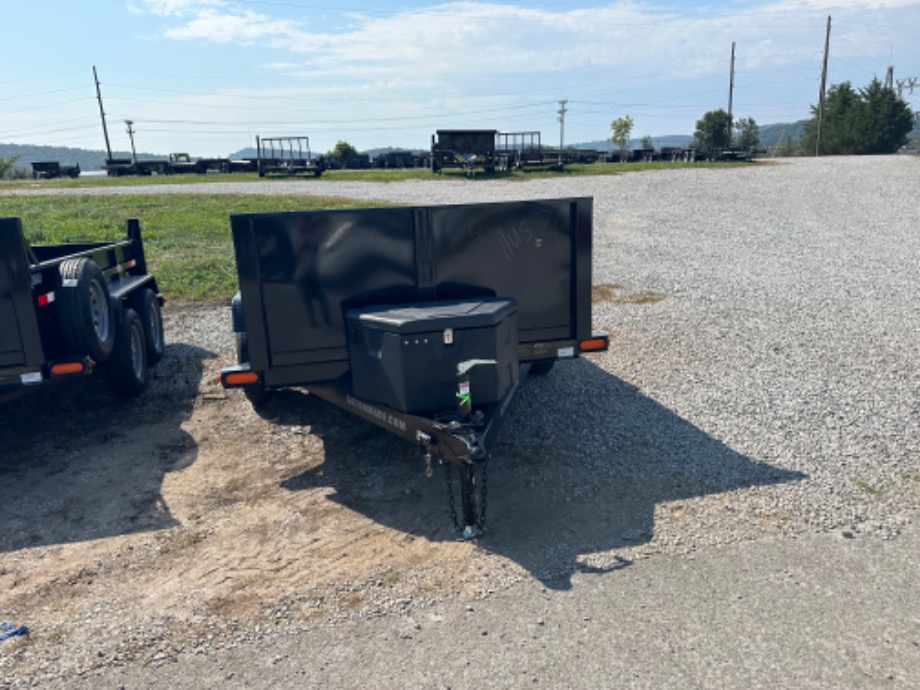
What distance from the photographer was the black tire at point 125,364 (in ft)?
21.3

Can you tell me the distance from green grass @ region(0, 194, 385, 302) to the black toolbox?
6.69m

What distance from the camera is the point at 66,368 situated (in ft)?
17.5

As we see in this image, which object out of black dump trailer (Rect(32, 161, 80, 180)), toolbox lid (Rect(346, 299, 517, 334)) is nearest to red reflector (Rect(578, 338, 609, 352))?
toolbox lid (Rect(346, 299, 517, 334))

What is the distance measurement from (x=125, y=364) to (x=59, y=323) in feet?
3.44

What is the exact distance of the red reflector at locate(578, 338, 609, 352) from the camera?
5.73 meters

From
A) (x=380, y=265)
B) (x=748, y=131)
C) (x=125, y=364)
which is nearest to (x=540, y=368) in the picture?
(x=380, y=265)

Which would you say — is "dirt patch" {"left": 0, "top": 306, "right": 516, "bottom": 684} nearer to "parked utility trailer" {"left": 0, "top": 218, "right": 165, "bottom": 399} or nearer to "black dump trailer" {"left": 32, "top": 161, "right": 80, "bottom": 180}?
"parked utility trailer" {"left": 0, "top": 218, "right": 165, "bottom": 399}

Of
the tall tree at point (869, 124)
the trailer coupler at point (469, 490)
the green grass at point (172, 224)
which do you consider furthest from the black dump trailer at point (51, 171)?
the tall tree at point (869, 124)

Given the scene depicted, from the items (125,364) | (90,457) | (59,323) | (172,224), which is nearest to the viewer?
(59,323)

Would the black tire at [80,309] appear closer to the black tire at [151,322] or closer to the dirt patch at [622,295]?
the black tire at [151,322]

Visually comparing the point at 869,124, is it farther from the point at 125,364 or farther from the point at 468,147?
the point at 125,364

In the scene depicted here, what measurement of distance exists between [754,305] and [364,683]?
26.8 feet

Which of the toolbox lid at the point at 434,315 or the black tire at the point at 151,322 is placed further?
the black tire at the point at 151,322

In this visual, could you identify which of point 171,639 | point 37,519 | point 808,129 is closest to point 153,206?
point 37,519
